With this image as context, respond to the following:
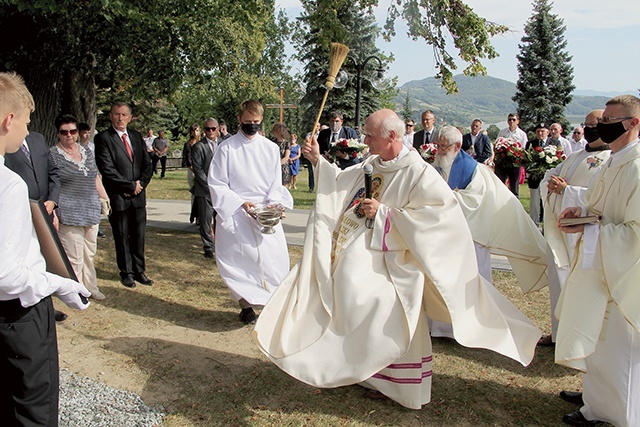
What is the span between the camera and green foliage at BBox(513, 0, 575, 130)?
1623 inches

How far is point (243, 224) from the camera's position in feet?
19.3

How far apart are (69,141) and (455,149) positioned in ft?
13.9

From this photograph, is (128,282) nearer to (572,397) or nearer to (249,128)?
(249,128)

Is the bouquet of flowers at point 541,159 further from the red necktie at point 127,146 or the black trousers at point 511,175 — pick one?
the red necktie at point 127,146

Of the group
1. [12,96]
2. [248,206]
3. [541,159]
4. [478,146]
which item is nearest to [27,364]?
[12,96]

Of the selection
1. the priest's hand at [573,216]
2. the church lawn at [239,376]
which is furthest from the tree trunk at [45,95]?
the priest's hand at [573,216]

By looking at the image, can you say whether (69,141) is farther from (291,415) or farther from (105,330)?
(291,415)

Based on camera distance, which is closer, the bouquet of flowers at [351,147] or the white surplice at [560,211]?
the white surplice at [560,211]

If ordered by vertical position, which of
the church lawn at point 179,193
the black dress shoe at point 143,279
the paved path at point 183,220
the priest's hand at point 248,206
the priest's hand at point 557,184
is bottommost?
the church lawn at point 179,193

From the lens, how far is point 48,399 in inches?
115

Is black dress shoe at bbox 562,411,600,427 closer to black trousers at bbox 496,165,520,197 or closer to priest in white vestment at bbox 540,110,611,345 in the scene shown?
priest in white vestment at bbox 540,110,611,345

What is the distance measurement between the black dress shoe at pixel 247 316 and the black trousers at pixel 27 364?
2.97 m

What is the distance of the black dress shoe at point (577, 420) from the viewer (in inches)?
151

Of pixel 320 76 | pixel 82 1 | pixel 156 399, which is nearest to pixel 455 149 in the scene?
pixel 156 399
